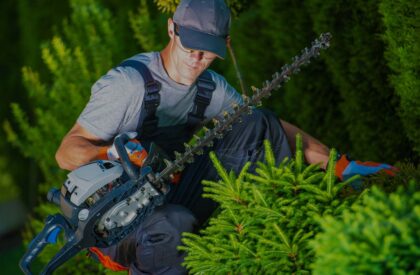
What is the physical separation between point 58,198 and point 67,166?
300mm

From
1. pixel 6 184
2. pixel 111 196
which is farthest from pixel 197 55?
→ pixel 6 184

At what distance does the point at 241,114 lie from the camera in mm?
3443

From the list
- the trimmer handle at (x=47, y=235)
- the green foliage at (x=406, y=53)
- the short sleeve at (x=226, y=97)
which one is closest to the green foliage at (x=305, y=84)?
the green foliage at (x=406, y=53)

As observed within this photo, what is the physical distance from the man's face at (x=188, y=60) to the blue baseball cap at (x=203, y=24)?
46 mm

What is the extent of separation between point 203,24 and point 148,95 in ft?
1.37

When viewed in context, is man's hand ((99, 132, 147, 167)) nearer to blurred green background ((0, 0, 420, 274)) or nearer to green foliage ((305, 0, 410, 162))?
blurred green background ((0, 0, 420, 274))

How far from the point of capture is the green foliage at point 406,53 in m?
3.92

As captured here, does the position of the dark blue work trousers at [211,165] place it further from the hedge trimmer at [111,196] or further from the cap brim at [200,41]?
the cap brim at [200,41]

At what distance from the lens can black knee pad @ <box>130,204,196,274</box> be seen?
10.8 ft

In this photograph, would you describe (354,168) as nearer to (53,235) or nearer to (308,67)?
(53,235)

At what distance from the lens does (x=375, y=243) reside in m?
2.23

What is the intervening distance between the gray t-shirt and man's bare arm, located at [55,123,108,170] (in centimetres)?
3

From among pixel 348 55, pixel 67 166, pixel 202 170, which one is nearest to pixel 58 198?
pixel 67 166

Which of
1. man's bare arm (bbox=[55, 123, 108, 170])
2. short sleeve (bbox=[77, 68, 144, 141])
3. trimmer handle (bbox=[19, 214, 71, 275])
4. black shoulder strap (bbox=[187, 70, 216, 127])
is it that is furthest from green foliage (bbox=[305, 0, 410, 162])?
trimmer handle (bbox=[19, 214, 71, 275])
